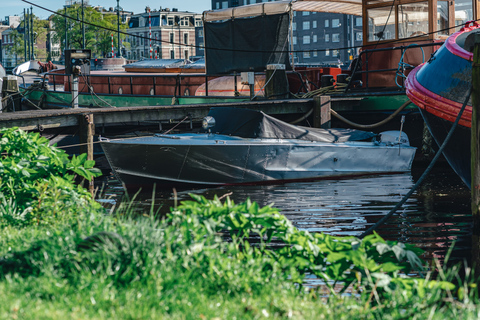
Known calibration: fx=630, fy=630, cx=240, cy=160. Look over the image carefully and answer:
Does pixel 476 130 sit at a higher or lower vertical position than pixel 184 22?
lower

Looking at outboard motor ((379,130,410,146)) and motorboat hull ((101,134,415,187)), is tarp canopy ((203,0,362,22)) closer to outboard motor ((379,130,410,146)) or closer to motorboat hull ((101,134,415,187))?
outboard motor ((379,130,410,146))

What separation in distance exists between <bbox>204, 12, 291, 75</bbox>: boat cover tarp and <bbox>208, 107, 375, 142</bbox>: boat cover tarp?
5.08m

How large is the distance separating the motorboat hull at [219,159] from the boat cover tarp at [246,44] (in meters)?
5.43

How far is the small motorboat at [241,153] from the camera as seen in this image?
11.6 metres

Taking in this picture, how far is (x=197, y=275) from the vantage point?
12.7 ft

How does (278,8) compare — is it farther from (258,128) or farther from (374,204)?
(374,204)

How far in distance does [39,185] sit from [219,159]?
6.09m

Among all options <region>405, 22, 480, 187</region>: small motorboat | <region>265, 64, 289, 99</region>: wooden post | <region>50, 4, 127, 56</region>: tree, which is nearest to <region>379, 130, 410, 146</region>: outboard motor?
<region>265, 64, 289, 99</region>: wooden post

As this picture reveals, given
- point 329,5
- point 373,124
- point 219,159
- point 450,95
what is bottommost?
point 219,159

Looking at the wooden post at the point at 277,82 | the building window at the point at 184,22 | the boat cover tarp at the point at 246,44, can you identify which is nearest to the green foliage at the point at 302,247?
the wooden post at the point at 277,82

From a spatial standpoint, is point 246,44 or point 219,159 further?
point 246,44

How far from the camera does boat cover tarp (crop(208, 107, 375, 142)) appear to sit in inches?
475

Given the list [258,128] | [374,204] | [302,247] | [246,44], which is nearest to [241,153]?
[258,128]

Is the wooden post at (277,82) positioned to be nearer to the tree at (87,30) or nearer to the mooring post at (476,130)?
the mooring post at (476,130)
